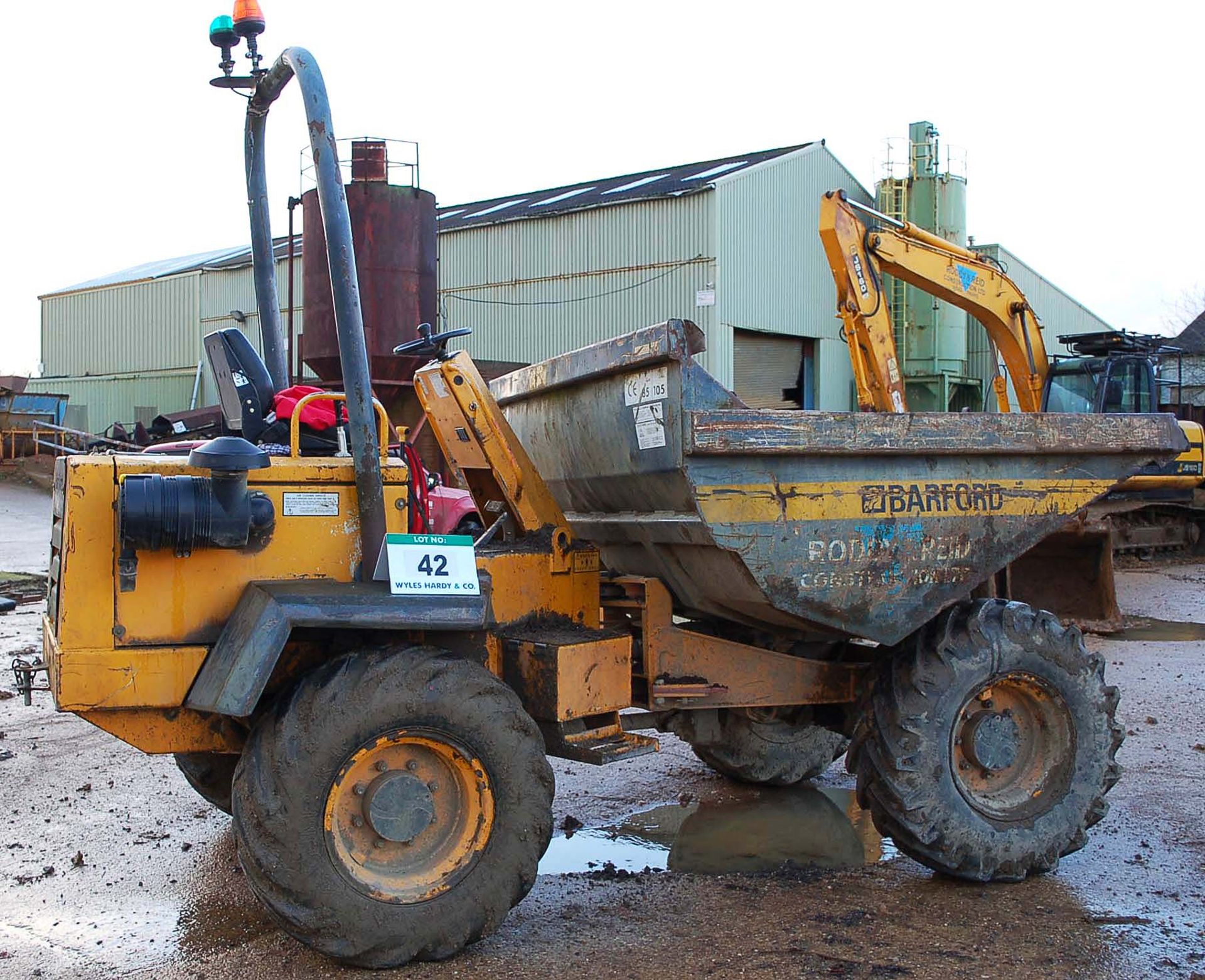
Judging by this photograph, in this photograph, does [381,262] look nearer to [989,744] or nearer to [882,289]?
[882,289]

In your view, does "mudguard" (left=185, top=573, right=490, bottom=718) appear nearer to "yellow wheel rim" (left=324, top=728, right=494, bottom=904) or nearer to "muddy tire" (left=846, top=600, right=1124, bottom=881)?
"yellow wheel rim" (left=324, top=728, right=494, bottom=904)

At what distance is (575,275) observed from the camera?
25906 millimetres

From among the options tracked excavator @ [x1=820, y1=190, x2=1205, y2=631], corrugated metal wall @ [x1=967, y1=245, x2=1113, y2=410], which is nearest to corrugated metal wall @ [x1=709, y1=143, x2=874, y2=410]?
corrugated metal wall @ [x1=967, y1=245, x2=1113, y2=410]

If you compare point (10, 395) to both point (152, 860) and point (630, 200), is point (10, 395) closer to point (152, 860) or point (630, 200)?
point (630, 200)

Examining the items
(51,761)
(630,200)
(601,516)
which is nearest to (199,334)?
(630,200)

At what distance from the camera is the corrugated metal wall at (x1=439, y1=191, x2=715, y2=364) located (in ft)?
80.2

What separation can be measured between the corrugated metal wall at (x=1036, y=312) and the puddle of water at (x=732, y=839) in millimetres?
24674

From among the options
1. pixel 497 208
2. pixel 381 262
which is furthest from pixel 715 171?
pixel 381 262

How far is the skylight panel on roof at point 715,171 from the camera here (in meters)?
25.5

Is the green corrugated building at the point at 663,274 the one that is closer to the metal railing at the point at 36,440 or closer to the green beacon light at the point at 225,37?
the metal railing at the point at 36,440

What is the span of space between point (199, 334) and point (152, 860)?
2811cm

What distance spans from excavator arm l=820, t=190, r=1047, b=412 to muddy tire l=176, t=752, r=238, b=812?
18.1 feet

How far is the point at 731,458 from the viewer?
4371mm

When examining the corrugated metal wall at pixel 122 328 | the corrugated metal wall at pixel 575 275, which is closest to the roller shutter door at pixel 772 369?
the corrugated metal wall at pixel 575 275
